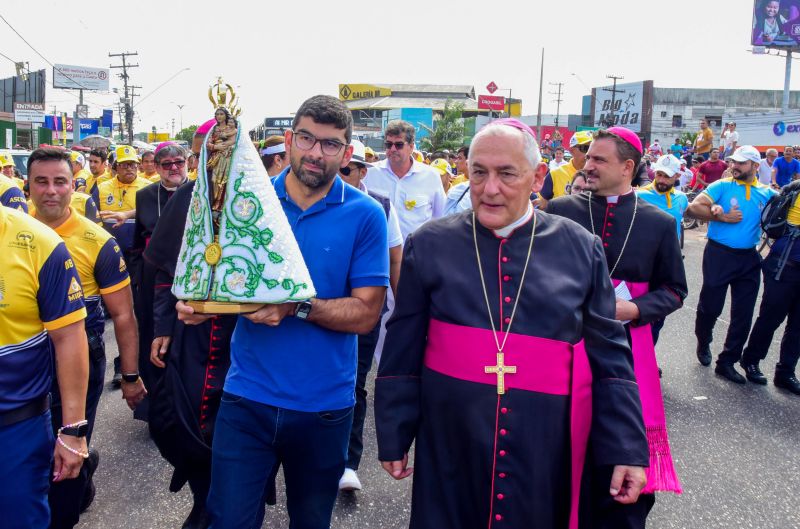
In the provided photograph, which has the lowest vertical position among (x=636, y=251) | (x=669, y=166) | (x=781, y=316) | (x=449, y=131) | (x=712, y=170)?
(x=781, y=316)

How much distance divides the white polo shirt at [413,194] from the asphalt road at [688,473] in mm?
1716

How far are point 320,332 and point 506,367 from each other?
2.53 ft

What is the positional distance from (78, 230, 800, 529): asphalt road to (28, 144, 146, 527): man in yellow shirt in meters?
0.51

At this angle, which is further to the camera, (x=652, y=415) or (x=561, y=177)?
(x=561, y=177)

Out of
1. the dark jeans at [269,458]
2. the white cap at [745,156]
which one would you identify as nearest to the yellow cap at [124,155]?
the dark jeans at [269,458]

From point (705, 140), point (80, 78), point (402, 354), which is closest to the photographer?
point (402, 354)

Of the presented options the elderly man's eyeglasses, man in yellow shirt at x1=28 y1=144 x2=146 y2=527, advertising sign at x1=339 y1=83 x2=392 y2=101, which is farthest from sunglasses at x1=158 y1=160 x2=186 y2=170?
advertising sign at x1=339 y1=83 x2=392 y2=101

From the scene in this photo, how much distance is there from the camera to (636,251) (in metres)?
3.53

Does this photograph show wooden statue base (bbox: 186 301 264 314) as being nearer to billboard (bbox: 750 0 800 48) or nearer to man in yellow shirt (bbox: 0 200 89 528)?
man in yellow shirt (bbox: 0 200 89 528)

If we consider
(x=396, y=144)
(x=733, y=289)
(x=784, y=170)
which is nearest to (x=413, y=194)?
(x=396, y=144)

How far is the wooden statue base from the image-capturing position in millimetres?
2266

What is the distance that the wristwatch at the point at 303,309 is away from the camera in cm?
246

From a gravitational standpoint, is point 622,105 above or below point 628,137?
above

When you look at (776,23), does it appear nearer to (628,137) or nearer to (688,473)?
(688,473)
